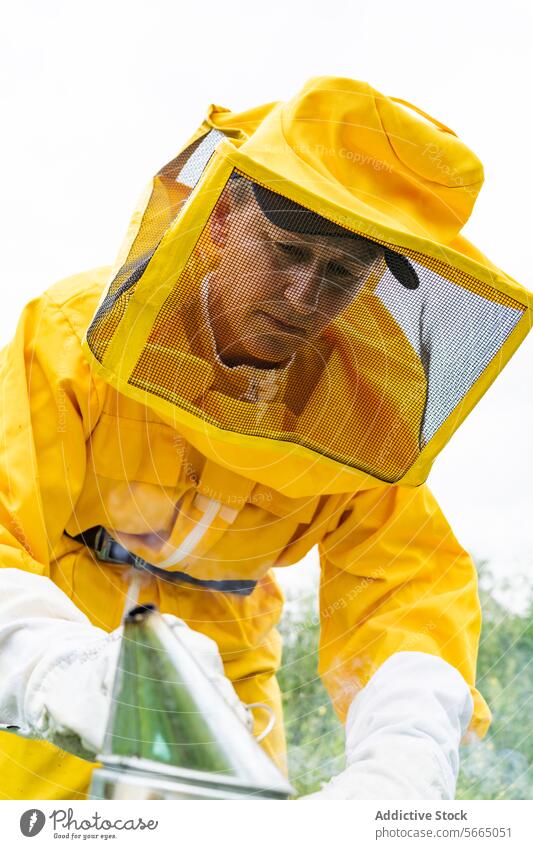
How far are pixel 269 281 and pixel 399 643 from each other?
453 mm

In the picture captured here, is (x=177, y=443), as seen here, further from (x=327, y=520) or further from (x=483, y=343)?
(x=483, y=343)

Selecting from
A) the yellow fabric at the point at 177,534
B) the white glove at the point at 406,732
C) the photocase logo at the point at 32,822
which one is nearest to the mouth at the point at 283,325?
the yellow fabric at the point at 177,534

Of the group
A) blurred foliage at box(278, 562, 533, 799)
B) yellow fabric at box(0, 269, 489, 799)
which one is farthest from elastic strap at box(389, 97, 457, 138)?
blurred foliage at box(278, 562, 533, 799)

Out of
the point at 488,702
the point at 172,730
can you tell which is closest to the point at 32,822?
the point at 172,730

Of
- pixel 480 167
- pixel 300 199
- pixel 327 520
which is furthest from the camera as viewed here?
pixel 327 520

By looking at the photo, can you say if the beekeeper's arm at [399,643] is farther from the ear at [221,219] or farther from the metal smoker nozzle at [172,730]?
the ear at [221,219]

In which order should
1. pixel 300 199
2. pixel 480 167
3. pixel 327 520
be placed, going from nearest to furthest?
pixel 300 199 → pixel 480 167 → pixel 327 520

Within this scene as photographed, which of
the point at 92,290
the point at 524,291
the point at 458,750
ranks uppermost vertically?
the point at 524,291

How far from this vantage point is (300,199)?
99 cm

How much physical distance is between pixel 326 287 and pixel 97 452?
12.5 inches

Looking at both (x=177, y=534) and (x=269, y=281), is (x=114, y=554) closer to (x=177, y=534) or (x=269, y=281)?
(x=177, y=534)

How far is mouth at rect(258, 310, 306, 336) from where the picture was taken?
112 centimetres

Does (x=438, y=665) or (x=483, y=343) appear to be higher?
(x=483, y=343)

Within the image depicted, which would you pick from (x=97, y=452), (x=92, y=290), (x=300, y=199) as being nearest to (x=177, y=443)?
(x=97, y=452)
